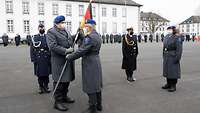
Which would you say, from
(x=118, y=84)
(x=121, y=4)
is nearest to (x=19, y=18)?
(x=121, y=4)

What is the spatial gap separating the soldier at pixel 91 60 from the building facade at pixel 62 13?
43176 mm

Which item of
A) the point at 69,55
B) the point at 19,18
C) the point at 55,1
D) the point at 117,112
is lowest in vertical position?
the point at 117,112

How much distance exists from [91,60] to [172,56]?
9.66 feet

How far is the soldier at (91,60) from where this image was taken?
541 centimetres

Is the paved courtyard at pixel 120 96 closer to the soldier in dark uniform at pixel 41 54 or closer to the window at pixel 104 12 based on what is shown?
the soldier in dark uniform at pixel 41 54

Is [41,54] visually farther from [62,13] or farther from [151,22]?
[151,22]

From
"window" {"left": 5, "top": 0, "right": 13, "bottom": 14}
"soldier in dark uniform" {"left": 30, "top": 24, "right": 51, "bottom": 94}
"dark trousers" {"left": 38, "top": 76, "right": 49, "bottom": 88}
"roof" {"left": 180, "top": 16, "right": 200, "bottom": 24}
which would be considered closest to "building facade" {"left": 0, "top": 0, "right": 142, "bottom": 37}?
"window" {"left": 5, "top": 0, "right": 13, "bottom": 14}

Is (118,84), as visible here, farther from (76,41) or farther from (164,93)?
(76,41)

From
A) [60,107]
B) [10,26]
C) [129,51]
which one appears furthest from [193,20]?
[60,107]

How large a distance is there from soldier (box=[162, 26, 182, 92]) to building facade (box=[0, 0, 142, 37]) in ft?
138

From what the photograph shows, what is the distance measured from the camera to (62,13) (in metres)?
52.1

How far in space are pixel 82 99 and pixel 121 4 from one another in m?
53.1

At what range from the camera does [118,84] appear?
28.1 ft

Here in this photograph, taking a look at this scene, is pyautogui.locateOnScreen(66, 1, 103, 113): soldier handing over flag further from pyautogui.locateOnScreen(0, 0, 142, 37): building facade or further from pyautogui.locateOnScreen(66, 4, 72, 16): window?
pyautogui.locateOnScreen(66, 4, 72, 16): window
